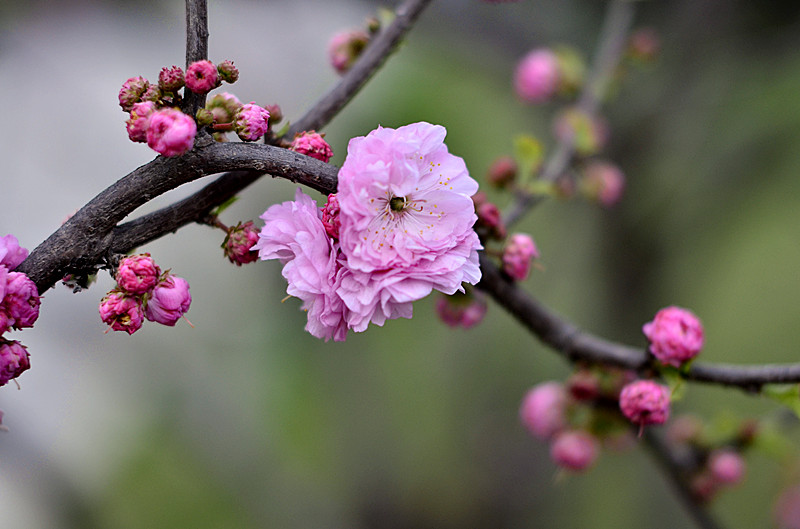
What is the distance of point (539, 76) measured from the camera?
1.59 m

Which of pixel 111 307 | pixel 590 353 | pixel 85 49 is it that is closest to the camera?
pixel 111 307

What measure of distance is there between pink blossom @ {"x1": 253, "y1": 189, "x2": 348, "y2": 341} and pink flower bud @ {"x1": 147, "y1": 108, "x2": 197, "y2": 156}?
4.2 inches

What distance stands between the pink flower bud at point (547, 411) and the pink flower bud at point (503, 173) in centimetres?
45

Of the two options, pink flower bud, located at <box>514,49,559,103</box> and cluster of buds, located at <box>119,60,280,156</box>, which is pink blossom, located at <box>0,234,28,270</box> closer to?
cluster of buds, located at <box>119,60,280,156</box>

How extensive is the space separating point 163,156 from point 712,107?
2042 millimetres

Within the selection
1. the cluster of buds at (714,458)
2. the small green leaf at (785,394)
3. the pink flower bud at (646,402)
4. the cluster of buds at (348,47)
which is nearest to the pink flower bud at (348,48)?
the cluster of buds at (348,47)

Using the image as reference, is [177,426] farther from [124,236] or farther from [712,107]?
[712,107]

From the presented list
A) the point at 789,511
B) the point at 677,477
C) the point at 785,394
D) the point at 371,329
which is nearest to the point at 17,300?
the point at 785,394

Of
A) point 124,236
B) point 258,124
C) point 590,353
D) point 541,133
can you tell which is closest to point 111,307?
point 124,236

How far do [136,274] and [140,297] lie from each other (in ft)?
0.11

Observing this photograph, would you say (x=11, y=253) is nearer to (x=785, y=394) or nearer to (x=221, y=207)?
(x=221, y=207)

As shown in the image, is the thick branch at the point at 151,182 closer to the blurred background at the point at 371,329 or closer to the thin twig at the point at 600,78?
the thin twig at the point at 600,78

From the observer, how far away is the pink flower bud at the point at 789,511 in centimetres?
197

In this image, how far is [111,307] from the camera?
0.60 metres
